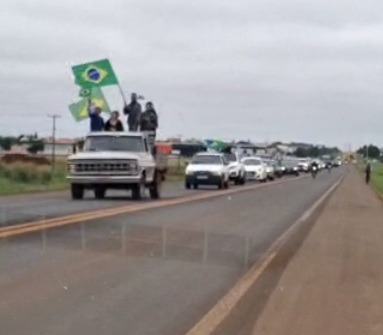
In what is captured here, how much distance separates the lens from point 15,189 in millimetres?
47000

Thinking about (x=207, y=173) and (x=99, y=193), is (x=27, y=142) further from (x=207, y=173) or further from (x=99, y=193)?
(x=99, y=193)

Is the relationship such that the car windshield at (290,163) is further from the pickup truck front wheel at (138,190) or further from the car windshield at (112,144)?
the car windshield at (112,144)

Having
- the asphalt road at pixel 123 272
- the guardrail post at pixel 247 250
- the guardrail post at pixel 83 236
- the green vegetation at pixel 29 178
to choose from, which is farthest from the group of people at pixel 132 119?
the guardrail post at pixel 247 250

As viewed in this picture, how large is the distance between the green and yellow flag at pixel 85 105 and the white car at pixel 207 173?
17.9 ft

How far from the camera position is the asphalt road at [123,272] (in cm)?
1223

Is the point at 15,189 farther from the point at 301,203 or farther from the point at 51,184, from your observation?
the point at 301,203

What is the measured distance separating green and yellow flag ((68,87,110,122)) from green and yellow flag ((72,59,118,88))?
2.64ft

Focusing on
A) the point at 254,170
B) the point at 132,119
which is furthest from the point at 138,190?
the point at 254,170

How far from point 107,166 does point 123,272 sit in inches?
818

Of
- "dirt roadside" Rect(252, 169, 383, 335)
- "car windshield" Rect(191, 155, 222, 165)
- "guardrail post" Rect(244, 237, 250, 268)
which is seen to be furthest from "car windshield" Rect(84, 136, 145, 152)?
"car windshield" Rect(191, 155, 222, 165)

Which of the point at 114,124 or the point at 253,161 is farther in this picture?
the point at 253,161

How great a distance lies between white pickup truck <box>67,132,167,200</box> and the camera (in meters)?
37.0

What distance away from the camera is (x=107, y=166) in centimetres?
3709

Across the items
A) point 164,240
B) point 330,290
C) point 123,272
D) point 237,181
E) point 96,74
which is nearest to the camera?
point 330,290
